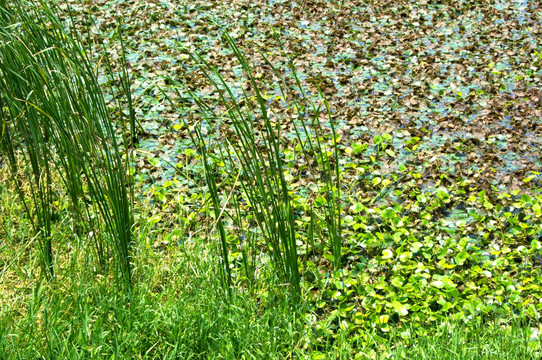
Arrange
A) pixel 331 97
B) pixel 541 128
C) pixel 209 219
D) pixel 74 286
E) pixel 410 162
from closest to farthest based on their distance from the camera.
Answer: pixel 74 286 → pixel 209 219 → pixel 410 162 → pixel 541 128 → pixel 331 97

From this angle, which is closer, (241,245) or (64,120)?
(64,120)

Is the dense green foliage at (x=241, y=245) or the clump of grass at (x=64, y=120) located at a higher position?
the clump of grass at (x=64, y=120)

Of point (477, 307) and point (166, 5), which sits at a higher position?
point (166, 5)

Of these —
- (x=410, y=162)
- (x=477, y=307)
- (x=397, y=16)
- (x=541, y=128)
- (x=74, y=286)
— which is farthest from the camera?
(x=397, y=16)

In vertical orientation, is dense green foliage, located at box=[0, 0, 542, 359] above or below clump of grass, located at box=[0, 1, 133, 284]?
below

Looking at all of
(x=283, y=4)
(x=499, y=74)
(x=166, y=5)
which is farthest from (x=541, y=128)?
(x=166, y=5)

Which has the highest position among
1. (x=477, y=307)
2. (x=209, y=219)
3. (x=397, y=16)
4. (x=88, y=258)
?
(x=397, y=16)

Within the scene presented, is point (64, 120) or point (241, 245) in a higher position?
point (64, 120)

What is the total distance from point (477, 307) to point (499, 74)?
9.13 feet

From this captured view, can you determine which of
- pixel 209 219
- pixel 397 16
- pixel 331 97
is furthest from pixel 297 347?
pixel 397 16

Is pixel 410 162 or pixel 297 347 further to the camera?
pixel 410 162

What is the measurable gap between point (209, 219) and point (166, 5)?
3737 millimetres

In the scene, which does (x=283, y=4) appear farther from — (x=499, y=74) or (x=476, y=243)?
(x=476, y=243)

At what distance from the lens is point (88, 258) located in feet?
8.69
